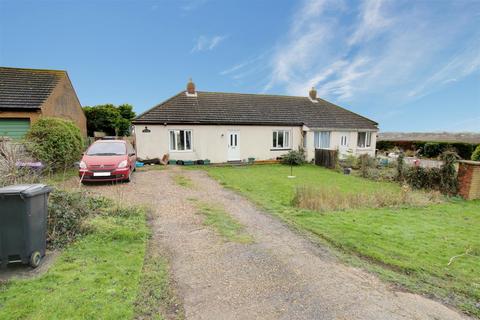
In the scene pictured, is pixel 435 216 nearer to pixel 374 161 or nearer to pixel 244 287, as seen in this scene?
pixel 244 287

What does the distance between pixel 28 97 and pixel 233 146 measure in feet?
42.0

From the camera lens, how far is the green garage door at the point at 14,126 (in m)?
13.2

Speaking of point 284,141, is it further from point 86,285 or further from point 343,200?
point 86,285

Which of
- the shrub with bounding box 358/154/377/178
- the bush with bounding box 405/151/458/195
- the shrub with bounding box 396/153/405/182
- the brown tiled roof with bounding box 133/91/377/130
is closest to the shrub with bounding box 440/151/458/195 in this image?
the bush with bounding box 405/151/458/195

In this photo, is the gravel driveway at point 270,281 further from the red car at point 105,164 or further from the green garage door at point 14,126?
the green garage door at point 14,126

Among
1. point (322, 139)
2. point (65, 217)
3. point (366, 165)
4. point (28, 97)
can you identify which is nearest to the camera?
point (65, 217)

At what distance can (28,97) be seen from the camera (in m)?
13.9

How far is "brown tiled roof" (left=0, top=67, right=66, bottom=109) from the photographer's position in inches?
526

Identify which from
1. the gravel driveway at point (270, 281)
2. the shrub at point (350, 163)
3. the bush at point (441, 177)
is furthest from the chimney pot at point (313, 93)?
the gravel driveway at point (270, 281)

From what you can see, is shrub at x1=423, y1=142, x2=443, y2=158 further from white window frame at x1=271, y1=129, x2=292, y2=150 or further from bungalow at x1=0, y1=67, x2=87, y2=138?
bungalow at x1=0, y1=67, x2=87, y2=138

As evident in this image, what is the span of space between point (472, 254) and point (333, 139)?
55.3 ft

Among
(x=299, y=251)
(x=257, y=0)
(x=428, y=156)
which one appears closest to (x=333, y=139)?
(x=257, y=0)

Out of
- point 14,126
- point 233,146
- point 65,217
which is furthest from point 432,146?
point 14,126

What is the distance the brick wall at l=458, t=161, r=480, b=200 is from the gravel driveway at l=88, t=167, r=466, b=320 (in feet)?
31.6
